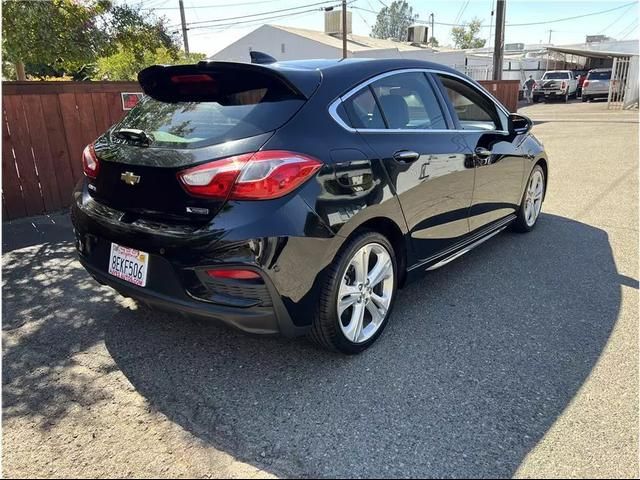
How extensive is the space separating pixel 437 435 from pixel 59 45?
597cm

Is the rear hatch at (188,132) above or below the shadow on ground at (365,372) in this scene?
above

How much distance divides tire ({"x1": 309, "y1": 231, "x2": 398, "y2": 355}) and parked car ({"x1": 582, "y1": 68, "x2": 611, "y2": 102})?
1187 inches

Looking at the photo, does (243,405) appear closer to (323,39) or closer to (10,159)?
(10,159)

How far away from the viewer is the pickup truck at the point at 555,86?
96.3ft

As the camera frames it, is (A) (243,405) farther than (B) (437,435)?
Yes

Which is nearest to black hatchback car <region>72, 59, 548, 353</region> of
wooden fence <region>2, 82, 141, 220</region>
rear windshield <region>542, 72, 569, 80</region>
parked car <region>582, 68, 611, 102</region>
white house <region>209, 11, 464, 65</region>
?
wooden fence <region>2, 82, 141, 220</region>

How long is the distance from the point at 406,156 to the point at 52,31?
478 centimetres

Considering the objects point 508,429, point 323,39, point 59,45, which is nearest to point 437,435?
point 508,429

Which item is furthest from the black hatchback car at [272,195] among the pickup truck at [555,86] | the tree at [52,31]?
the pickup truck at [555,86]

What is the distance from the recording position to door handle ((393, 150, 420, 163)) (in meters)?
2.96

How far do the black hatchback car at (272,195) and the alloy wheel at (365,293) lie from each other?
1 cm

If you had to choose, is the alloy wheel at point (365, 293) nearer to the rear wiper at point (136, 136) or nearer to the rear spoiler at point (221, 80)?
the rear spoiler at point (221, 80)

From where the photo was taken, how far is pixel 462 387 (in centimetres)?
262

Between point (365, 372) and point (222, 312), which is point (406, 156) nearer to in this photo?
point (365, 372)
